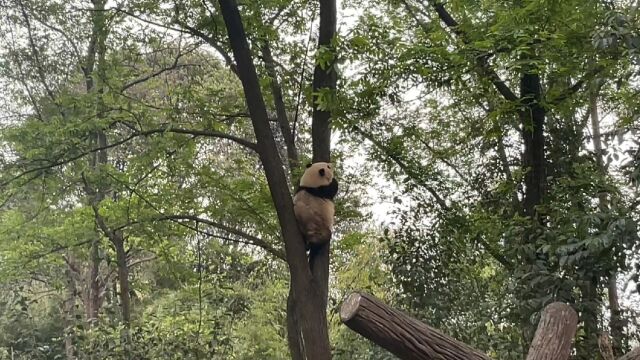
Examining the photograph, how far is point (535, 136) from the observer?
5277 millimetres

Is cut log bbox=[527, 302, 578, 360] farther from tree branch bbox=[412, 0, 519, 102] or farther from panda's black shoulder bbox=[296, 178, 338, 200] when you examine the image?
tree branch bbox=[412, 0, 519, 102]

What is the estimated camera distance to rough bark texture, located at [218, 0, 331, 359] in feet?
10.4

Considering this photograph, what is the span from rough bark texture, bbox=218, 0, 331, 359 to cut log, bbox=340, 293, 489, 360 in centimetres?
129

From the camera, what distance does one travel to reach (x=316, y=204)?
11.3 ft

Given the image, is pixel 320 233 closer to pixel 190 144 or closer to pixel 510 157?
pixel 190 144

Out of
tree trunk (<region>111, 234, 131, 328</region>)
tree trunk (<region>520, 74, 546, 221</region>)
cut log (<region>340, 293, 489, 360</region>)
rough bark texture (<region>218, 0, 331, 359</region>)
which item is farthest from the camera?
tree trunk (<region>111, 234, 131, 328</region>)

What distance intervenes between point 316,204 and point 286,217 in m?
0.26

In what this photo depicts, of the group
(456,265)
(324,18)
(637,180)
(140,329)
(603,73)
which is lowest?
(140,329)

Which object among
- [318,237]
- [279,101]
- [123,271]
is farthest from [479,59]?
[123,271]

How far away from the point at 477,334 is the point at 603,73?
2042 millimetres

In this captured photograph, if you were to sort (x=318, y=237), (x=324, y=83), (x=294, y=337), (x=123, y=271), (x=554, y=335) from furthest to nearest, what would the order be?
(x=123, y=271) → (x=294, y=337) → (x=324, y=83) → (x=318, y=237) → (x=554, y=335)

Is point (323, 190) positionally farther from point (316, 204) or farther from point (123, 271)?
point (123, 271)

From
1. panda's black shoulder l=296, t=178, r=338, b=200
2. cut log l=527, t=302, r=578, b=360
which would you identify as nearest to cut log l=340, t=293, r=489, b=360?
cut log l=527, t=302, r=578, b=360

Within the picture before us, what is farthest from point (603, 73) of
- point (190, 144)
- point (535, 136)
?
point (190, 144)
